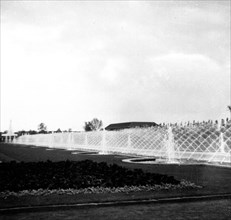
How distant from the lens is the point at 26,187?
747 centimetres

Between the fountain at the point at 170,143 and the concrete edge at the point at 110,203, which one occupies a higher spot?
the fountain at the point at 170,143

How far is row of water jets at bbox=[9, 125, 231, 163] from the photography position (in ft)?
58.7

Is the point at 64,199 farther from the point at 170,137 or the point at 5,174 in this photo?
the point at 170,137

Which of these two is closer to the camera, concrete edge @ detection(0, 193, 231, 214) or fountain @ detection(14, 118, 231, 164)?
concrete edge @ detection(0, 193, 231, 214)

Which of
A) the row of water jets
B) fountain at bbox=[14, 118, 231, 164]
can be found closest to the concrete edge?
fountain at bbox=[14, 118, 231, 164]

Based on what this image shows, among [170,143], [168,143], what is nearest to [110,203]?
[170,143]

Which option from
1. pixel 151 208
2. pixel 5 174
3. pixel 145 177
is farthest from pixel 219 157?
pixel 151 208

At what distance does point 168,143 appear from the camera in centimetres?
1842

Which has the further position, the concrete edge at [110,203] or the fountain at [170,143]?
the fountain at [170,143]

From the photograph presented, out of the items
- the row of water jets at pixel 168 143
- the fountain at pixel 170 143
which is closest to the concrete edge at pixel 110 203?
the fountain at pixel 170 143

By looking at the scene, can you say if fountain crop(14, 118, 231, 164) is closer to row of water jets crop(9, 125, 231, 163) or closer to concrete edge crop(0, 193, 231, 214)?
row of water jets crop(9, 125, 231, 163)

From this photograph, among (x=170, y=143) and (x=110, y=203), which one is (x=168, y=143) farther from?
(x=110, y=203)

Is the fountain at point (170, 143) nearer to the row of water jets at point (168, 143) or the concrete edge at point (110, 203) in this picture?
the row of water jets at point (168, 143)

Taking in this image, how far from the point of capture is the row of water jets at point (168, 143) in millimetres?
17891
